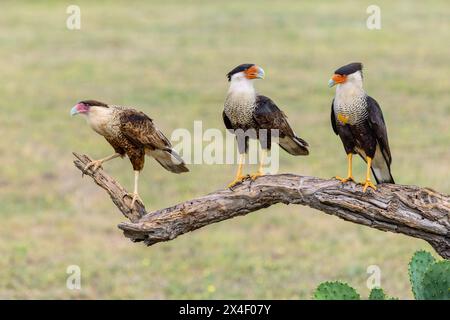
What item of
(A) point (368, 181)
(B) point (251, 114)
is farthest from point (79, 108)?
(A) point (368, 181)

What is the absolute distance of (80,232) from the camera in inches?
609

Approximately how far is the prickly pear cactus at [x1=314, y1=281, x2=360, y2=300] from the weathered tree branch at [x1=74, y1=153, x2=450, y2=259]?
2.63 ft

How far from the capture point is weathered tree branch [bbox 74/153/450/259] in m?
5.43

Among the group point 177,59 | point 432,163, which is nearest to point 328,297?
point 432,163

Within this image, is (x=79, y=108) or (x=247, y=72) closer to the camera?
(x=79, y=108)

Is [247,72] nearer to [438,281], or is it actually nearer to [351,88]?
[351,88]

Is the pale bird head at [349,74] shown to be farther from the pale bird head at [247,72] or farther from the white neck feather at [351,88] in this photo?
the pale bird head at [247,72]

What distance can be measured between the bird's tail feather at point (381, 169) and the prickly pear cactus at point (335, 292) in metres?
1.08

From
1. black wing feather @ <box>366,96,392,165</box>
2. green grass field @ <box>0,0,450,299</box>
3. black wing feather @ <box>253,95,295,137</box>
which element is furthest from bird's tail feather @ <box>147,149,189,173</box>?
green grass field @ <box>0,0,450,299</box>

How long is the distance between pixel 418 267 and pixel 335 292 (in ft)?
2.46

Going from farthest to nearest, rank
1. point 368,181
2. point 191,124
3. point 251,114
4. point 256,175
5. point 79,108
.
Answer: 1. point 191,124
2. point 256,175
3. point 368,181
4. point 251,114
5. point 79,108

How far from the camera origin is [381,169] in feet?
18.8

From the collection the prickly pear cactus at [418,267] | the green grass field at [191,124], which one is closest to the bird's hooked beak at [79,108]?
the prickly pear cactus at [418,267]

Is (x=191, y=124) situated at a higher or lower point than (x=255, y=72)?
lower
